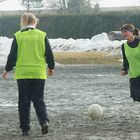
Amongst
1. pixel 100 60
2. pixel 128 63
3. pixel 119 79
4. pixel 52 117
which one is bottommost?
pixel 100 60

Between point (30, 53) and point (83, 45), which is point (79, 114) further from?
point (83, 45)

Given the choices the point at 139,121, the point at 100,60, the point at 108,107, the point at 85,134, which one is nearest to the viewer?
the point at 85,134

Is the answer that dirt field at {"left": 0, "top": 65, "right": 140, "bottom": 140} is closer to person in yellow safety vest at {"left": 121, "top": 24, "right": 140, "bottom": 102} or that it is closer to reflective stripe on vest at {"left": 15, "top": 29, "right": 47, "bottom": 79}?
person in yellow safety vest at {"left": 121, "top": 24, "right": 140, "bottom": 102}

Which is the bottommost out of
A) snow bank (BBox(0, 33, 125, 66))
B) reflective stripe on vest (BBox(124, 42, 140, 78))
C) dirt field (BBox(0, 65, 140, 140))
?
snow bank (BBox(0, 33, 125, 66))

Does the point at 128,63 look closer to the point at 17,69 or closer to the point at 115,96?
the point at 17,69

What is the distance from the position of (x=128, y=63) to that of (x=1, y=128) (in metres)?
2.56

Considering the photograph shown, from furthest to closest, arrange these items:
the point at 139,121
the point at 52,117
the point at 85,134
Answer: the point at 52,117
the point at 139,121
the point at 85,134

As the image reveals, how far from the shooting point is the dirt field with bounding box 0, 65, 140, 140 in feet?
26.5

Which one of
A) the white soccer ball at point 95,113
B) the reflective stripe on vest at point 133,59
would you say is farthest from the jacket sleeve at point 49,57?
the reflective stripe on vest at point 133,59

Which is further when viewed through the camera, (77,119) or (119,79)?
(119,79)

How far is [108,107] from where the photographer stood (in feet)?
37.0

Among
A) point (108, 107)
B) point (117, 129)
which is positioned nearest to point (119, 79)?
point (108, 107)

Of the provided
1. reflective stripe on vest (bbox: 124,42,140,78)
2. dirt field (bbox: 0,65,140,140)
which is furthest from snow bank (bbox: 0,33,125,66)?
reflective stripe on vest (bbox: 124,42,140,78)

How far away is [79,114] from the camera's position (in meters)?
10.3
